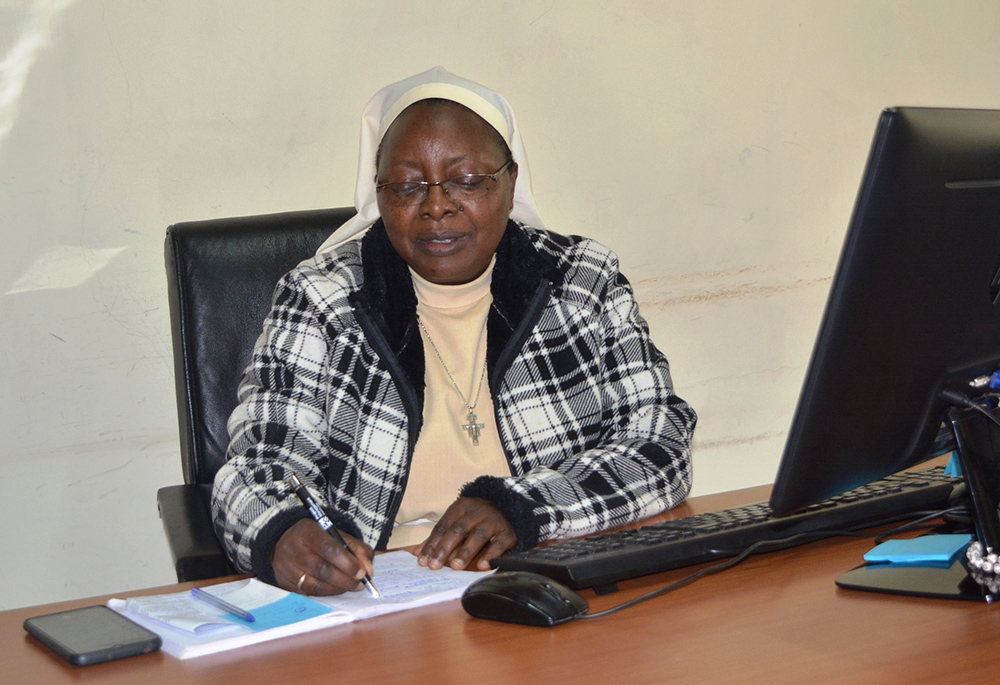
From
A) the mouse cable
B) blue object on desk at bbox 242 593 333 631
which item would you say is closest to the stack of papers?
blue object on desk at bbox 242 593 333 631

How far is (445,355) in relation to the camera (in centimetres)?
195

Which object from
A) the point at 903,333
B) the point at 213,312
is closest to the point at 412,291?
the point at 213,312

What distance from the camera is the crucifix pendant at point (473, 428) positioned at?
1.89 meters

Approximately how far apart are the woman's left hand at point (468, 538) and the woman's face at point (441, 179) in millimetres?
575

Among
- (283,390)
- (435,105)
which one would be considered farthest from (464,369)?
(435,105)

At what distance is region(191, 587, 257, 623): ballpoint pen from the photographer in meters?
1.13

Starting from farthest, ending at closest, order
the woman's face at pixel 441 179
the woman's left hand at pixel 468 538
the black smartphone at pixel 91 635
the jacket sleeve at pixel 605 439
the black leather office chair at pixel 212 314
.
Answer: the black leather office chair at pixel 212 314
the woman's face at pixel 441 179
the jacket sleeve at pixel 605 439
the woman's left hand at pixel 468 538
the black smartphone at pixel 91 635

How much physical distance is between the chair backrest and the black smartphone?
757 millimetres

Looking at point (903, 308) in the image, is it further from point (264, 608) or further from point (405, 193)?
point (405, 193)

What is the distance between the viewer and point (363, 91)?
2670mm

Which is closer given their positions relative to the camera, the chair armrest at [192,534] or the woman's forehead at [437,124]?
the chair armrest at [192,534]

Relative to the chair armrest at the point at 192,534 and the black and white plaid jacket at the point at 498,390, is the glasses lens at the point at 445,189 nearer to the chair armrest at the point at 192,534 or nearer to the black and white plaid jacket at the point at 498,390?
the black and white plaid jacket at the point at 498,390

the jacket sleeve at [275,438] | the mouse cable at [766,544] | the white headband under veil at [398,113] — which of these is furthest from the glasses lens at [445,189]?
the mouse cable at [766,544]

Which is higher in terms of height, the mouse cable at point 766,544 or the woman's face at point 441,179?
the woman's face at point 441,179
